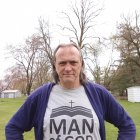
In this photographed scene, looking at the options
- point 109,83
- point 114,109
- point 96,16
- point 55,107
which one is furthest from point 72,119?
point 109,83

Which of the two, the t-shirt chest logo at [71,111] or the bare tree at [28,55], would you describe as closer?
the t-shirt chest logo at [71,111]

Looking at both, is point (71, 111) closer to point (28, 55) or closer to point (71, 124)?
point (71, 124)

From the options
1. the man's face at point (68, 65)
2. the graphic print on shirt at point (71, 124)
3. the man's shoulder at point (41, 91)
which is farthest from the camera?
the man's shoulder at point (41, 91)

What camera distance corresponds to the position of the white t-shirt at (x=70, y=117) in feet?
9.57

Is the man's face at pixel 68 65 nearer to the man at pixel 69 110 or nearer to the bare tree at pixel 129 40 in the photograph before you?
the man at pixel 69 110

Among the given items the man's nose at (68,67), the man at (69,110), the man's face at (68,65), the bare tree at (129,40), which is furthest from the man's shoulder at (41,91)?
the bare tree at (129,40)

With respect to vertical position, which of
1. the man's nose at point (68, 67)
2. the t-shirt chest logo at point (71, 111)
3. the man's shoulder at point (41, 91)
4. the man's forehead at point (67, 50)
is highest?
the man's forehead at point (67, 50)

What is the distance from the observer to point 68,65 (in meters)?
3.01

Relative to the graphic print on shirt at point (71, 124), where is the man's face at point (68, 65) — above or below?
above

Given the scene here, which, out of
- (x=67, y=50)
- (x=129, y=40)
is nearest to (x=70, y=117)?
(x=67, y=50)

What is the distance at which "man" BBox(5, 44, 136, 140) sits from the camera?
2945 millimetres

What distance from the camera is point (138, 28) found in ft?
162

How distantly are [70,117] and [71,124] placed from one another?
6 centimetres

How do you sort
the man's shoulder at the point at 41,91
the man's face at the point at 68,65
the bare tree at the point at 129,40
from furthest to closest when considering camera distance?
the bare tree at the point at 129,40 → the man's shoulder at the point at 41,91 → the man's face at the point at 68,65
